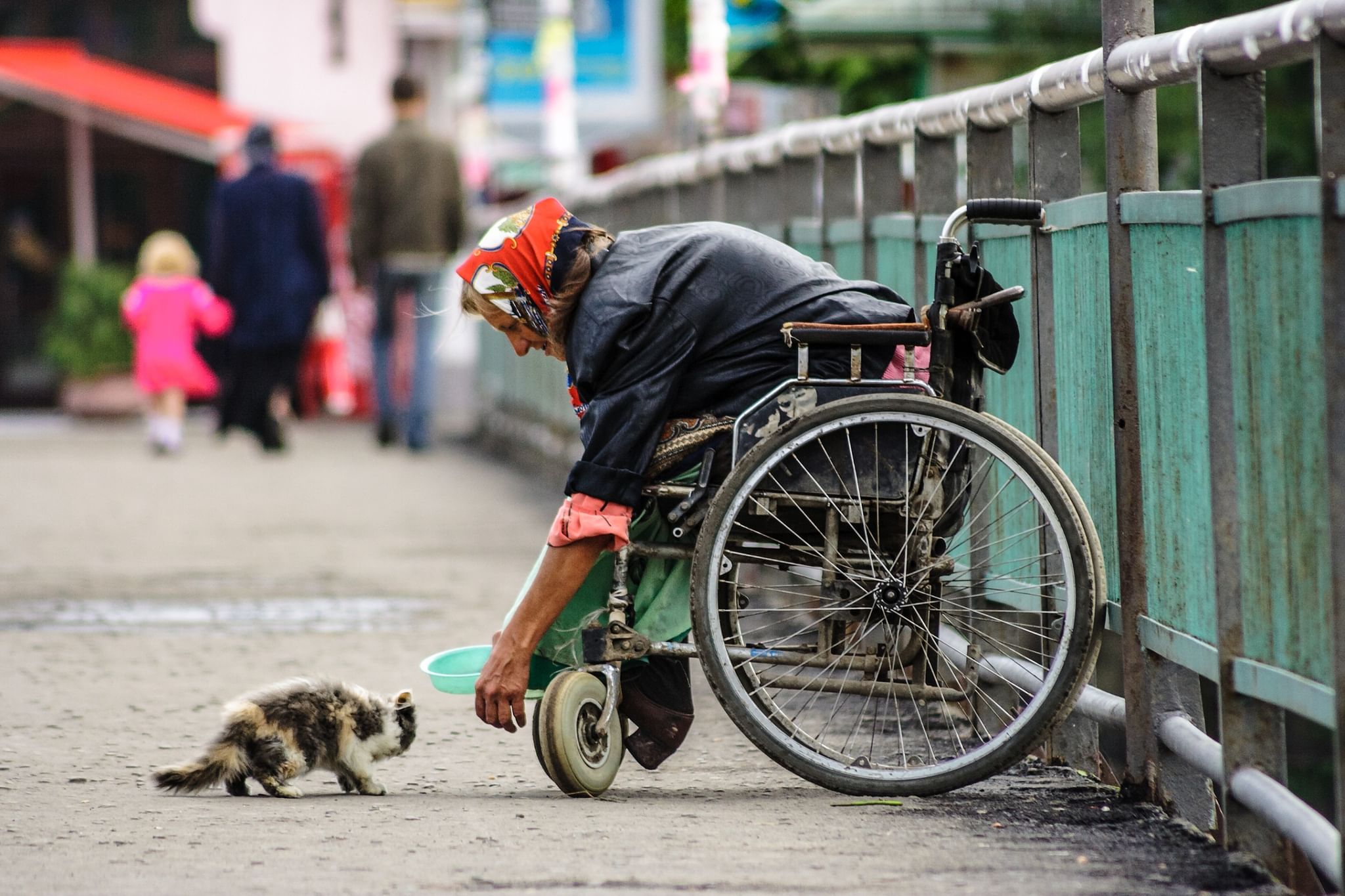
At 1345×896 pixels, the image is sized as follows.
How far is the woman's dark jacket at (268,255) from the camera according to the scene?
14.4m

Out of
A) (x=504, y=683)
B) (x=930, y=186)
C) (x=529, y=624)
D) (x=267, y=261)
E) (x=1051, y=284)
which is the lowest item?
(x=504, y=683)

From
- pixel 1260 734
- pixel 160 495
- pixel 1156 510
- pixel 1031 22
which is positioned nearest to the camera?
pixel 1260 734

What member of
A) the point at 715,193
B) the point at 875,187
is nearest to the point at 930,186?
the point at 875,187

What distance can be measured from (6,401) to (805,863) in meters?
21.4

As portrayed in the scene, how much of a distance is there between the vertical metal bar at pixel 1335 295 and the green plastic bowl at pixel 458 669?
2.04 meters

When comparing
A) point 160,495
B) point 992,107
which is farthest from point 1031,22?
point 992,107

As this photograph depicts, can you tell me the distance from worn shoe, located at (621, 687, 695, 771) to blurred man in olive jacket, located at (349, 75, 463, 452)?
31.7ft

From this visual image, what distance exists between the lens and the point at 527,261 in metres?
4.91

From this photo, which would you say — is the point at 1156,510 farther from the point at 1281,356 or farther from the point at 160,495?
the point at 160,495

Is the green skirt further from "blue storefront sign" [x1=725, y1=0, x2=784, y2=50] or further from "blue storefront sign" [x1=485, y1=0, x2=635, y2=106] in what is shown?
"blue storefront sign" [x1=485, y1=0, x2=635, y2=106]

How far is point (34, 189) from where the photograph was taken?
24188mm

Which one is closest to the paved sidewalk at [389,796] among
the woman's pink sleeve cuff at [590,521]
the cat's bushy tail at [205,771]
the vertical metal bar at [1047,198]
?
the cat's bushy tail at [205,771]

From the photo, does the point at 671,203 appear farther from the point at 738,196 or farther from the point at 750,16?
the point at 750,16

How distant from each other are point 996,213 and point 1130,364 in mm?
436
